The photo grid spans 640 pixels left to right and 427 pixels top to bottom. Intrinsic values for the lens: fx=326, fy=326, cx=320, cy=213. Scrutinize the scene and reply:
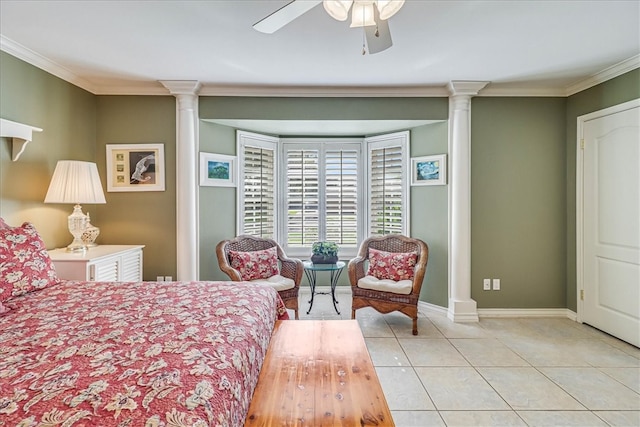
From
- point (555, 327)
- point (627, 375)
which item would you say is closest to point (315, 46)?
point (627, 375)

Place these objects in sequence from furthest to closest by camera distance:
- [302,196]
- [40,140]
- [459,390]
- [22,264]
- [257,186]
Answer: [302,196], [257,186], [40,140], [459,390], [22,264]

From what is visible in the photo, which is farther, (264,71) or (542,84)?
(542,84)

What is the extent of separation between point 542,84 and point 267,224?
3552 millimetres

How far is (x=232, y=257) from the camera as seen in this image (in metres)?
3.45

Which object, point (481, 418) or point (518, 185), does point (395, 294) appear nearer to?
point (481, 418)

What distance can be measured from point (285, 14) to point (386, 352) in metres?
2.62

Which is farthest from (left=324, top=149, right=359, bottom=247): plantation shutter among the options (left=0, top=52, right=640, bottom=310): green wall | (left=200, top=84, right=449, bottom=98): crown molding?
(left=200, top=84, right=449, bottom=98): crown molding

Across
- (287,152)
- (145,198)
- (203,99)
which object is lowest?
(145,198)

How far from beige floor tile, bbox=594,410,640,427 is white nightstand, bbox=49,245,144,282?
3.69 m

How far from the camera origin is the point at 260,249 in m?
3.79

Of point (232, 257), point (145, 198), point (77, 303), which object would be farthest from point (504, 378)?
point (145, 198)

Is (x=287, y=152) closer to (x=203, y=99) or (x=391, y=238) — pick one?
(x=203, y=99)

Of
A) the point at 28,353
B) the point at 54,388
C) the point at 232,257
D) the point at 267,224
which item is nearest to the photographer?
the point at 54,388

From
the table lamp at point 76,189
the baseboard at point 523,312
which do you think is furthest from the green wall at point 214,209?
the baseboard at point 523,312
